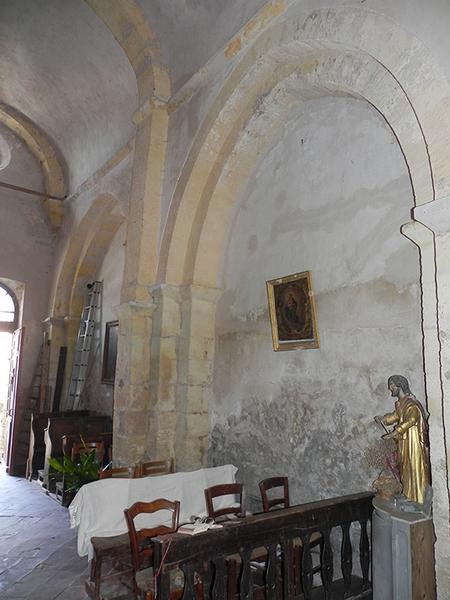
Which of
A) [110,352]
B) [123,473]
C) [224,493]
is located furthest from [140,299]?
[110,352]

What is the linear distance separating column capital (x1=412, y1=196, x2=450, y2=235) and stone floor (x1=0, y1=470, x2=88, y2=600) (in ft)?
13.1

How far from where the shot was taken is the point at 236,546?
9.09 ft

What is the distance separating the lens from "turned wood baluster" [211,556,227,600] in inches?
104

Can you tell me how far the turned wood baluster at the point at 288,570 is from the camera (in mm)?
2947

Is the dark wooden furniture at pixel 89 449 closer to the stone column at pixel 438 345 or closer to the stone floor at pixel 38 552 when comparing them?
the stone floor at pixel 38 552

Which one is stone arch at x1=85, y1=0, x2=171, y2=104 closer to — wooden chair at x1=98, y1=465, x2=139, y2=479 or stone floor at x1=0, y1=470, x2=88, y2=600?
wooden chair at x1=98, y1=465, x2=139, y2=479

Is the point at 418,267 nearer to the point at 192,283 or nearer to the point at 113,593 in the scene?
the point at 192,283

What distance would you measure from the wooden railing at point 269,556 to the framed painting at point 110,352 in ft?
16.6

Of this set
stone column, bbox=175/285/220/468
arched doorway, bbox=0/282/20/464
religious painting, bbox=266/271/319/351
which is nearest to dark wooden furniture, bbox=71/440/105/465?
stone column, bbox=175/285/220/468

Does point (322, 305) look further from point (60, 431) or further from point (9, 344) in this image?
point (9, 344)

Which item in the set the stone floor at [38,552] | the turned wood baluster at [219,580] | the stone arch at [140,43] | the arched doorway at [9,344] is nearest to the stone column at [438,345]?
the turned wood baluster at [219,580]

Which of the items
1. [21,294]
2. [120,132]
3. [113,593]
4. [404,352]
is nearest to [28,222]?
[21,294]

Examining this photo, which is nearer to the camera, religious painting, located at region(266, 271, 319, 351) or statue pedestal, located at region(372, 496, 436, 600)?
statue pedestal, located at region(372, 496, 436, 600)

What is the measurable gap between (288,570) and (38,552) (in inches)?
127
